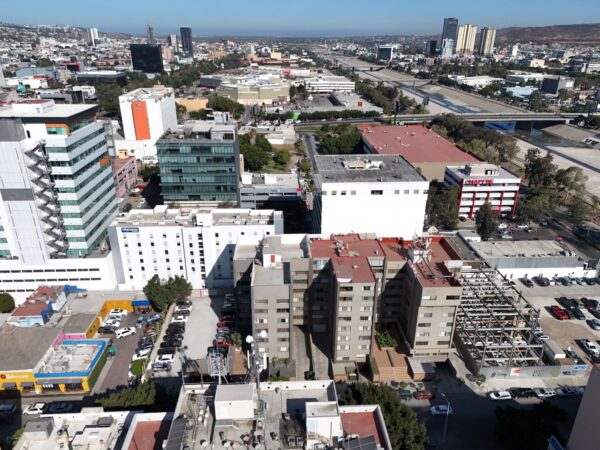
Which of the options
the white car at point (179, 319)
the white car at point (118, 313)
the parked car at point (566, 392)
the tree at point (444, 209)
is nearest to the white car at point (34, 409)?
the white car at point (118, 313)

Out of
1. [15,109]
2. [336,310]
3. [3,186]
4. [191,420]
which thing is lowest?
[336,310]

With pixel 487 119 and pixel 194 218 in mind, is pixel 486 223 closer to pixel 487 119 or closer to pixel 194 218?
pixel 194 218

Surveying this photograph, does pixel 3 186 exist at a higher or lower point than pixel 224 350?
higher

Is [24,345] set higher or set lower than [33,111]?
lower

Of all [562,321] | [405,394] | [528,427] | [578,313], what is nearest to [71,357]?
[405,394]

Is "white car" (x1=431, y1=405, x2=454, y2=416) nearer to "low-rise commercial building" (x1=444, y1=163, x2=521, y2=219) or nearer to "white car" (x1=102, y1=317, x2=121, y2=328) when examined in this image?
"white car" (x1=102, y1=317, x2=121, y2=328)

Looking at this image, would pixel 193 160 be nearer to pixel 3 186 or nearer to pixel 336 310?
pixel 3 186

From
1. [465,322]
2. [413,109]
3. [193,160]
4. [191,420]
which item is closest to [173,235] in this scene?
[193,160]

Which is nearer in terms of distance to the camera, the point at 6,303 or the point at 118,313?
the point at 118,313
